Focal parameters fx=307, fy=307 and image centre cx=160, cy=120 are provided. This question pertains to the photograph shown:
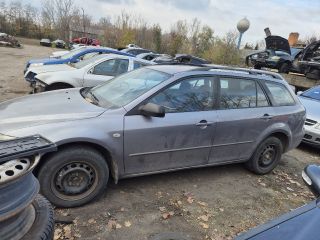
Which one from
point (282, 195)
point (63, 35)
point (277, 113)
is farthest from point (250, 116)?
point (63, 35)

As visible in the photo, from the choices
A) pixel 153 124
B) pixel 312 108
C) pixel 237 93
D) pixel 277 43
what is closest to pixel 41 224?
pixel 153 124

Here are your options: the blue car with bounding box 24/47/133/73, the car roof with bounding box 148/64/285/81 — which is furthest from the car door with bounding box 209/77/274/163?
the blue car with bounding box 24/47/133/73

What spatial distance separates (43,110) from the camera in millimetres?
3617

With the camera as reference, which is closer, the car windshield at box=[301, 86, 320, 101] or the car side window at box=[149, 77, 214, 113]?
the car side window at box=[149, 77, 214, 113]

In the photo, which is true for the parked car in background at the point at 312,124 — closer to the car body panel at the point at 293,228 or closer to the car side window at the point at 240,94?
the car side window at the point at 240,94

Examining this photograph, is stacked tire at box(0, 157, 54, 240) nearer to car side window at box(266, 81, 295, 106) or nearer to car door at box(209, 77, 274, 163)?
car door at box(209, 77, 274, 163)

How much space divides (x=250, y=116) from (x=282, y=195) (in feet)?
4.29

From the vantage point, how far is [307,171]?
2.45m

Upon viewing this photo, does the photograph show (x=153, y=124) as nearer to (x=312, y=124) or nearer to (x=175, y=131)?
(x=175, y=131)

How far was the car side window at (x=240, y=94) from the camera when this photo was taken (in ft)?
14.8

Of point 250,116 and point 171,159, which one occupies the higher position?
point 250,116

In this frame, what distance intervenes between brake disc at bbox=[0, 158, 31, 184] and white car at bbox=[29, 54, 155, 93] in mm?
6580

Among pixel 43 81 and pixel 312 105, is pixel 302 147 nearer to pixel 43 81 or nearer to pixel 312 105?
pixel 312 105

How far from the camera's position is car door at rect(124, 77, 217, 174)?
3754 millimetres
